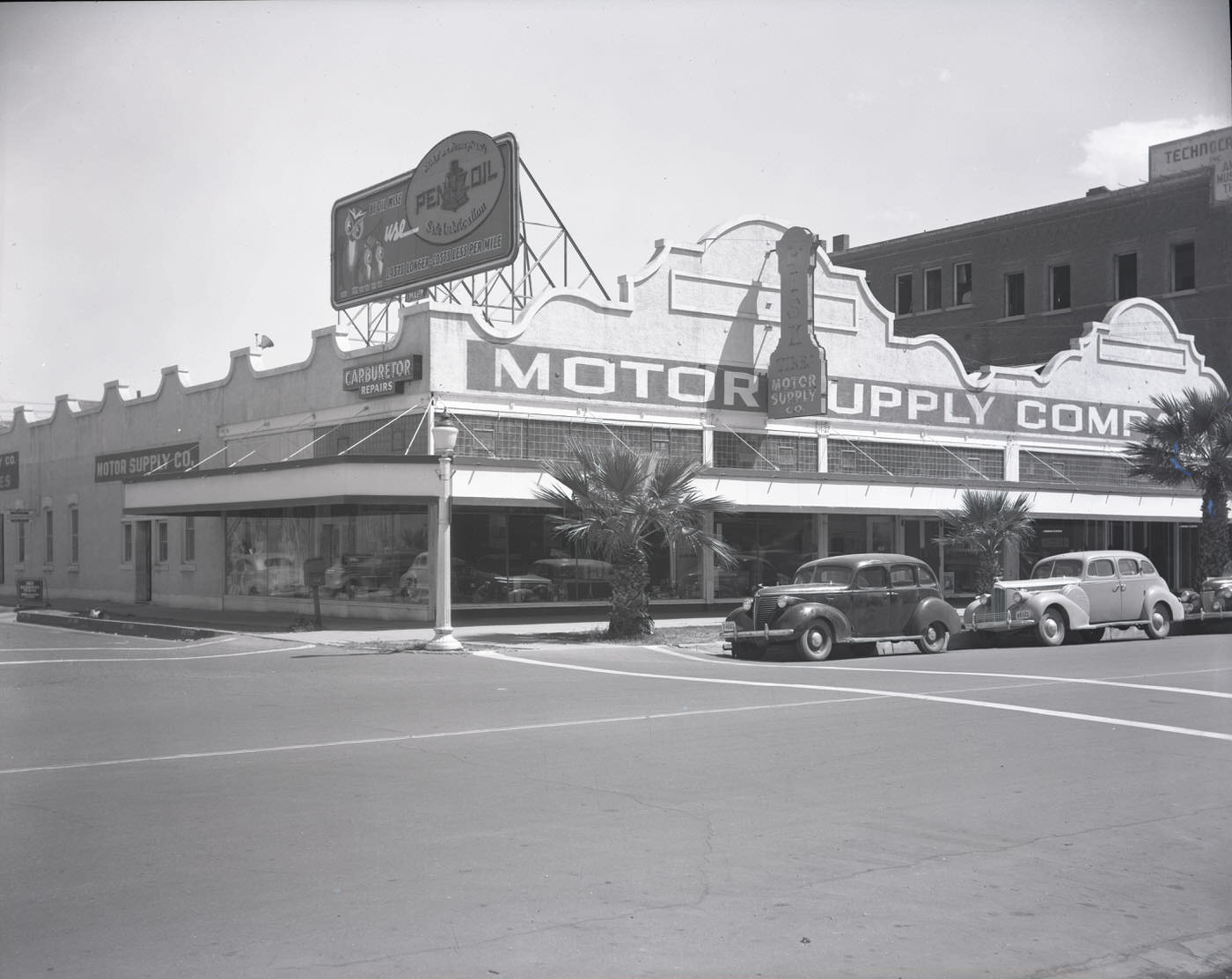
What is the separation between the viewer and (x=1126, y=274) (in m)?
47.8

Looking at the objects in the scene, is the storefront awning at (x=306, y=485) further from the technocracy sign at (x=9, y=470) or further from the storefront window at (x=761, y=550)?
the technocracy sign at (x=9, y=470)

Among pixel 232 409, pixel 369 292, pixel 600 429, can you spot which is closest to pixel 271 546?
pixel 232 409

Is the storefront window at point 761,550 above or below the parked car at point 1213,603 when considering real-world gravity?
above

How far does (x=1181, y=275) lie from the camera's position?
45.8m

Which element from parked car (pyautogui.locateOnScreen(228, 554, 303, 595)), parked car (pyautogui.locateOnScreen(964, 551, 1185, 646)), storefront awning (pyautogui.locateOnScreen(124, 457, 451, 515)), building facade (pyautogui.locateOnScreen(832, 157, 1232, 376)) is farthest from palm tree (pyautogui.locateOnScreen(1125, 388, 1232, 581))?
parked car (pyautogui.locateOnScreen(228, 554, 303, 595))

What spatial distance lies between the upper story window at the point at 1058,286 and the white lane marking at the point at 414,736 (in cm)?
3873

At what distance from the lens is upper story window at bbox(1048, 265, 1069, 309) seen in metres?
49.5

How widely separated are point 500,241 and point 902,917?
24.2m

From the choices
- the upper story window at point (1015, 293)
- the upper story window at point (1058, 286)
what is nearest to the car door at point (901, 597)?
the upper story window at point (1058, 286)

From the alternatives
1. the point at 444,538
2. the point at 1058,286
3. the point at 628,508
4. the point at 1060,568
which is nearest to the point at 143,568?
the point at 444,538

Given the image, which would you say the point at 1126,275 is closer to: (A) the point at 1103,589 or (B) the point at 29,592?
(A) the point at 1103,589

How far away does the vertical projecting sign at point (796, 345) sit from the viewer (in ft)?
98.3

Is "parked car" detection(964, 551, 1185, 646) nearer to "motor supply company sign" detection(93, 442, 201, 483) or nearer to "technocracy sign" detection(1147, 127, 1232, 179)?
"motor supply company sign" detection(93, 442, 201, 483)

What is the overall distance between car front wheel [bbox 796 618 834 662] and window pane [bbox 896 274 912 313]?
3698 centimetres
